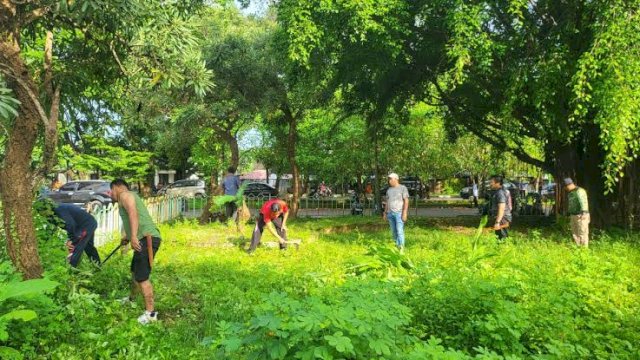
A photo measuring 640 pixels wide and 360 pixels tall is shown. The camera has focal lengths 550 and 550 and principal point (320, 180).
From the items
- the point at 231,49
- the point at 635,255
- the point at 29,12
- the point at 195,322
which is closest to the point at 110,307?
the point at 195,322

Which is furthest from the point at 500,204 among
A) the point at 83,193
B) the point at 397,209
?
the point at 83,193

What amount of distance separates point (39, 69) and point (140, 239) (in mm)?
2550

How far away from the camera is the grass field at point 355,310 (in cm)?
314

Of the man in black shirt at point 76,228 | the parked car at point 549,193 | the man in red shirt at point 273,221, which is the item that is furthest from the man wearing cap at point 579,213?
the parked car at point 549,193

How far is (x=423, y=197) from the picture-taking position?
38625mm

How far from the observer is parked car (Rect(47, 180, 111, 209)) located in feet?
84.1

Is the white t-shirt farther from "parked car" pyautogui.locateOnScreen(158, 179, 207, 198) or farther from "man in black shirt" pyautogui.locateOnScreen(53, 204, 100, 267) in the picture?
"parked car" pyautogui.locateOnScreen(158, 179, 207, 198)


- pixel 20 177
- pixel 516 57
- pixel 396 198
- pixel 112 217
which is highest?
pixel 516 57

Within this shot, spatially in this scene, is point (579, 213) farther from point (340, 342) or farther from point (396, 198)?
point (340, 342)

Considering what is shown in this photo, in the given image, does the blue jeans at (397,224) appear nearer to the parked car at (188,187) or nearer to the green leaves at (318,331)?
the green leaves at (318,331)

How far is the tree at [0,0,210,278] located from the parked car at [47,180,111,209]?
2013cm

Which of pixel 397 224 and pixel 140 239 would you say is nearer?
pixel 140 239

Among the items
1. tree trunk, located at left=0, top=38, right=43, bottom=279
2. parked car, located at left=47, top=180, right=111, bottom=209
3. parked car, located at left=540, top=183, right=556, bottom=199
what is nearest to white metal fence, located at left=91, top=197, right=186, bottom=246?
tree trunk, located at left=0, top=38, right=43, bottom=279

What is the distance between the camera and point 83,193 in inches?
1019
